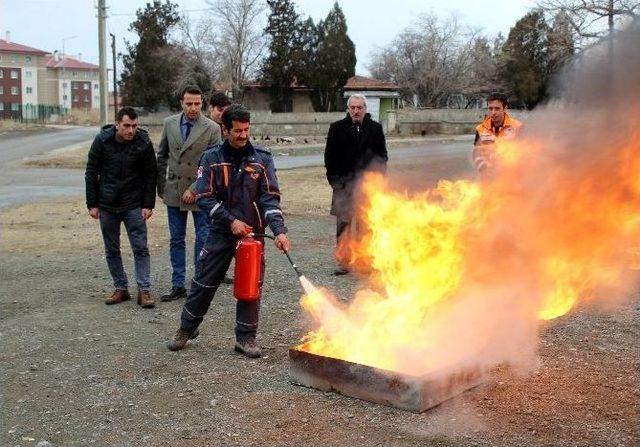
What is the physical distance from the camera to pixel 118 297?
7156 millimetres

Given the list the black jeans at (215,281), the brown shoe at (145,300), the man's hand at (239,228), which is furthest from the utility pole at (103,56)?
the man's hand at (239,228)

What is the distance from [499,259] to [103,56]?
24536 millimetres

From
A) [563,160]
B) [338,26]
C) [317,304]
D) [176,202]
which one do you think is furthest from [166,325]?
Answer: [338,26]

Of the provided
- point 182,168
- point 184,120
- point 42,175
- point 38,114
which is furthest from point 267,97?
point 182,168

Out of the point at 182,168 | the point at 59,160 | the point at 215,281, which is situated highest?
the point at 182,168

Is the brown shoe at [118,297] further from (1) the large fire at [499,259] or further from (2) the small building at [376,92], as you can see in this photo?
(2) the small building at [376,92]

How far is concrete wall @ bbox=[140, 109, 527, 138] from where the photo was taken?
139ft

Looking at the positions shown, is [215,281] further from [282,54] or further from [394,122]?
[282,54]

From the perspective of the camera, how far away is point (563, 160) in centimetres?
488

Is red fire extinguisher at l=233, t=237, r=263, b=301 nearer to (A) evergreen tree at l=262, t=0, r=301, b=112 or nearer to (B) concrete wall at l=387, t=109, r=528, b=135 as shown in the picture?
(B) concrete wall at l=387, t=109, r=528, b=135

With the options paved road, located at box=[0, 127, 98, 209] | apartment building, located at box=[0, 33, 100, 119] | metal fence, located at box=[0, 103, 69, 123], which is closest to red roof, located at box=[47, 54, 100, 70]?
apartment building, located at box=[0, 33, 100, 119]

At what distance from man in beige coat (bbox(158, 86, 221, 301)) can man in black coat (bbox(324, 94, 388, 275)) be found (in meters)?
1.59

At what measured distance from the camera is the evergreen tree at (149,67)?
164 feet

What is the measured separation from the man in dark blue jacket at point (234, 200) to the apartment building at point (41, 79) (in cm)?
9565
